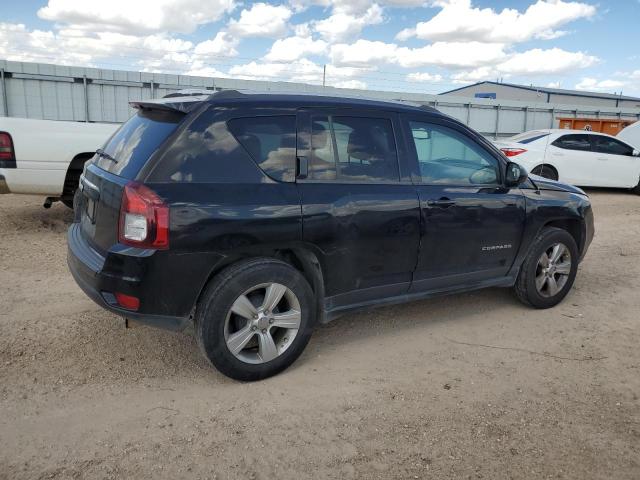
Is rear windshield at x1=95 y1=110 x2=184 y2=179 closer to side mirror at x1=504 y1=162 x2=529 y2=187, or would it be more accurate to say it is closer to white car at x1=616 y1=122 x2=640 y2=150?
side mirror at x1=504 y1=162 x2=529 y2=187

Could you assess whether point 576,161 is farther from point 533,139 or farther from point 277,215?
point 277,215

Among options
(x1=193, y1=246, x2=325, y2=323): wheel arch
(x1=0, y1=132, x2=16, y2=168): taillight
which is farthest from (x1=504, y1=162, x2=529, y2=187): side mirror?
(x1=0, y1=132, x2=16, y2=168): taillight

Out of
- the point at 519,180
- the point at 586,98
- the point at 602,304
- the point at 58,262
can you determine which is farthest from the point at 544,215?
the point at 586,98

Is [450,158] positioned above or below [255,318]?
above

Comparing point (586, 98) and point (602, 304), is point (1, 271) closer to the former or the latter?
point (602, 304)

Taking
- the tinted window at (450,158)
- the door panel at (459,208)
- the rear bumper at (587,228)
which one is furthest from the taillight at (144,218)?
the rear bumper at (587,228)

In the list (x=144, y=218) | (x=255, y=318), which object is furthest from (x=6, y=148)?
(x=255, y=318)

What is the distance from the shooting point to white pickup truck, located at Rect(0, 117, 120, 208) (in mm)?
6543

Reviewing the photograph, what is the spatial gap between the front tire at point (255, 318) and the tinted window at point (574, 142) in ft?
34.4

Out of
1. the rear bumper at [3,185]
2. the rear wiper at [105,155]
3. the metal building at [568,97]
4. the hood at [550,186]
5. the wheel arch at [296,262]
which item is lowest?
the wheel arch at [296,262]

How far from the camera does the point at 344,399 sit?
3.37 meters

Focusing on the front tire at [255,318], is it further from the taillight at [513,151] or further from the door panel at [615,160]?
the door panel at [615,160]

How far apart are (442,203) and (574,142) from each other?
9.86 m

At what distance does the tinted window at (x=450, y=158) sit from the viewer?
13.6 ft
